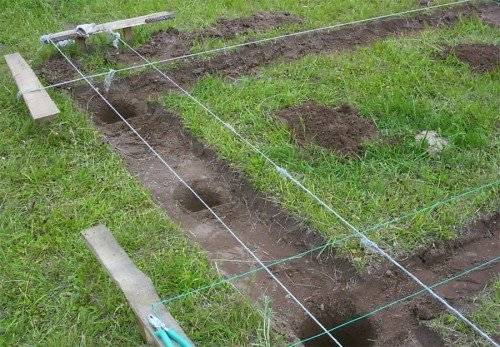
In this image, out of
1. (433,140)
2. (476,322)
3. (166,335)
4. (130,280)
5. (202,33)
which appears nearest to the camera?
(166,335)

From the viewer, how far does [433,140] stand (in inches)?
170

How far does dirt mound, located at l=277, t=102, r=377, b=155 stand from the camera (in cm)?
429

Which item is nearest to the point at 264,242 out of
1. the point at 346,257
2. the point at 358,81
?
the point at 346,257

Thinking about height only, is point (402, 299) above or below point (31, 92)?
below

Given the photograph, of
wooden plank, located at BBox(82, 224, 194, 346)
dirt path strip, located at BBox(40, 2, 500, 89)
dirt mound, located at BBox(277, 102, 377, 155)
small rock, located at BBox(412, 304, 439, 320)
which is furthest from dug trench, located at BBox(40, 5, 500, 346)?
dirt path strip, located at BBox(40, 2, 500, 89)

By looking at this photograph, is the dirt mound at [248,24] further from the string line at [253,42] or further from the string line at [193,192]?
the string line at [193,192]

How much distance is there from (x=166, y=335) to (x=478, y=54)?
14.7 feet

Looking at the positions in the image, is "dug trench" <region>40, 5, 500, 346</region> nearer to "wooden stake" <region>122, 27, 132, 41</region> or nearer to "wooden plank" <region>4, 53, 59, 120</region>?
"wooden plank" <region>4, 53, 59, 120</region>

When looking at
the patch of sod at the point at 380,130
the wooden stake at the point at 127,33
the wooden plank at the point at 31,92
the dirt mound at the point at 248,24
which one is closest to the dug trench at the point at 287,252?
the patch of sod at the point at 380,130

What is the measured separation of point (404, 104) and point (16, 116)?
3058 mm

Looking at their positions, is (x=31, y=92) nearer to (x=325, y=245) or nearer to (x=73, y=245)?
(x=73, y=245)

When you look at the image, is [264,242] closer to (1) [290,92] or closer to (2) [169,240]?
(2) [169,240]

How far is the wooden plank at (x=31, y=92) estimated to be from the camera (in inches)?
168

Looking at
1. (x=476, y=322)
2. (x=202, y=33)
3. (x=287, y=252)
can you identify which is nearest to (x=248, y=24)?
(x=202, y=33)
